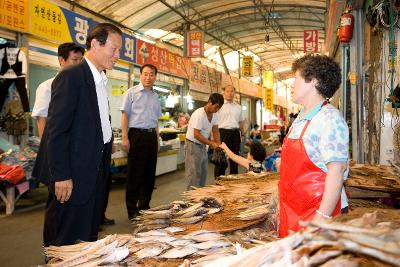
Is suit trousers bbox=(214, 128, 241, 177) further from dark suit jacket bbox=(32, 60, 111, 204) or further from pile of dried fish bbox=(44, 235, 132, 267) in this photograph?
pile of dried fish bbox=(44, 235, 132, 267)

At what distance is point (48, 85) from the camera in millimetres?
3988

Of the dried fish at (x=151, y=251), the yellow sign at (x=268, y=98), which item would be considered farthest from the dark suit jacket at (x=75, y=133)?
the yellow sign at (x=268, y=98)

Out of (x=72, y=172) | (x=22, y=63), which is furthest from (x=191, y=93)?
(x=72, y=172)

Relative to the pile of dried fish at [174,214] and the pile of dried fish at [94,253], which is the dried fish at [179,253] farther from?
the pile of dried fish at [174,214]

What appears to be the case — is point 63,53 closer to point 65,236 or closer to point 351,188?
point 65,236

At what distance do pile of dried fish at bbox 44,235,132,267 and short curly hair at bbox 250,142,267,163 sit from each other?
3577 millimetres

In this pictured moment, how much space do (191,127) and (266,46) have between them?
1972cm

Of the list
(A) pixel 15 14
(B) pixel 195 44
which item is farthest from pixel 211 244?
(B) pixel 195 44

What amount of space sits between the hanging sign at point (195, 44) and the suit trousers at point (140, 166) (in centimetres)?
911

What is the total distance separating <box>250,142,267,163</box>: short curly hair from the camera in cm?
530

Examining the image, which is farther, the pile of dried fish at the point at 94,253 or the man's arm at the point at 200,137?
the man's arm at the point at 200,137

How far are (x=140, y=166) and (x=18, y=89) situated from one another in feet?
10.1

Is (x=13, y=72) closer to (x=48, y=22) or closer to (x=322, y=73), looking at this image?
(x=48, y=22)

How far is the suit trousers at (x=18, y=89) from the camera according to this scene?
253 inches
